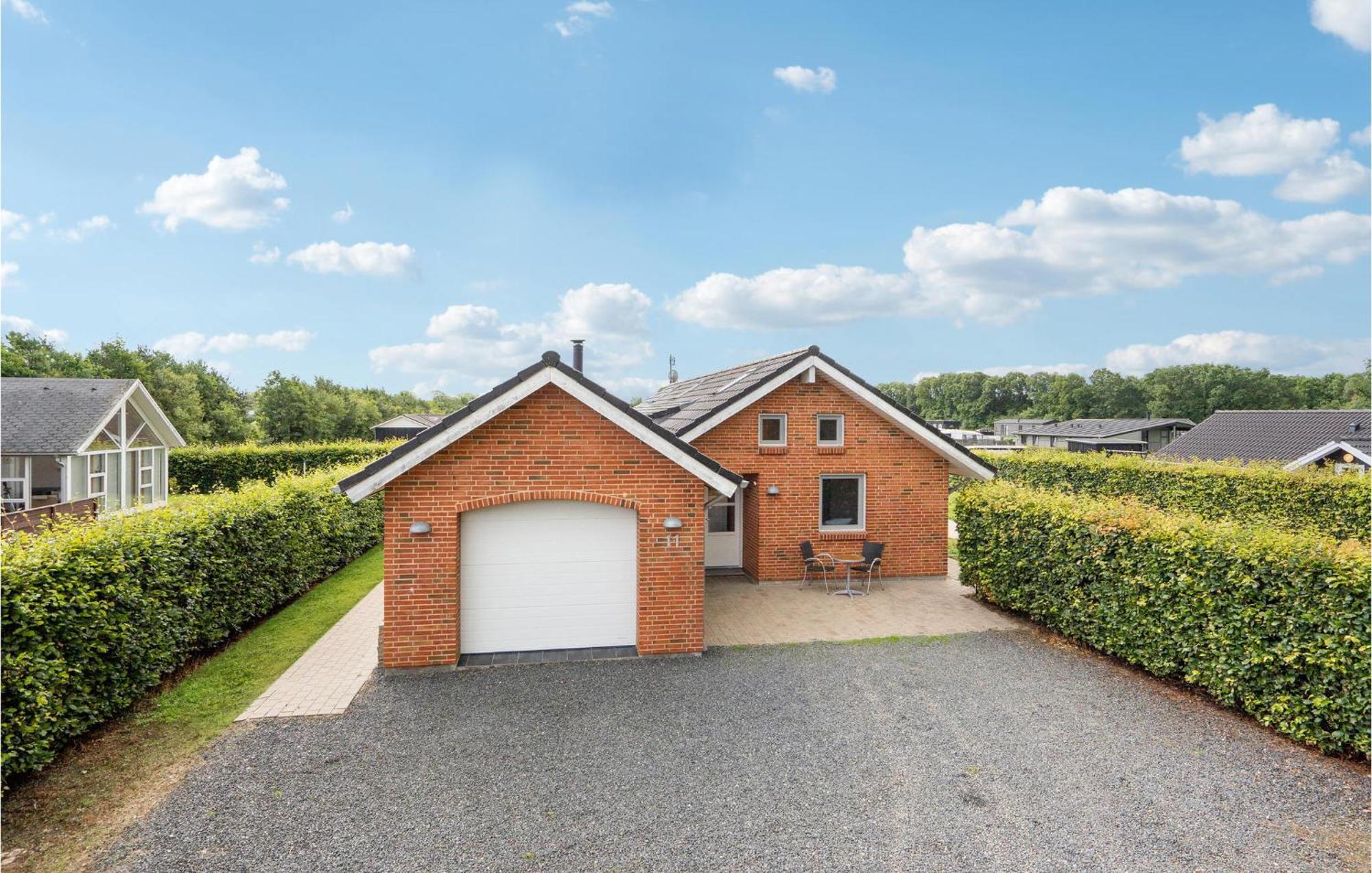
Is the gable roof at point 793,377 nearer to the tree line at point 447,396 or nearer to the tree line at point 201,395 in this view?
the tree line at point 447,396

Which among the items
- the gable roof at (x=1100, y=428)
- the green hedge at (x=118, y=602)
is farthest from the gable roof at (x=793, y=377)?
the gable roof at (x=1100, y=428)

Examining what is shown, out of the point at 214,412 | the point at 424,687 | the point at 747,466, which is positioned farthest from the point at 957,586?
the point at 214,412

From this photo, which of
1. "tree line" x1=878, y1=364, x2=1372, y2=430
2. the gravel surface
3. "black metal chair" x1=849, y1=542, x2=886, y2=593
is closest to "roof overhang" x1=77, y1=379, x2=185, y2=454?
the gravel surface

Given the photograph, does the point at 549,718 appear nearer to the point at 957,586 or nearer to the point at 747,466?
the point at 747,466

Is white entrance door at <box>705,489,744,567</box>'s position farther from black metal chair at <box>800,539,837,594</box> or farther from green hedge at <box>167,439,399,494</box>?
green hedge at <box>167,439,399,494</box>

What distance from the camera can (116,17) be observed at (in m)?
11.5

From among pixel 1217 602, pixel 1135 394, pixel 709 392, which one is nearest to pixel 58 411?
pixel 709 392

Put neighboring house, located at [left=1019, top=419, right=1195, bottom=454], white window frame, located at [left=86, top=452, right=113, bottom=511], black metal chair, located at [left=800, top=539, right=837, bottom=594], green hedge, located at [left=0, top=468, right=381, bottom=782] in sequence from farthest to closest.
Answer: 1. neighboring house, located at [left=1019, top=419, right=1195, bottom=454]
2. white window frame, located at [left=86, top=452, right=113, bottom=511]
3. black metal chair, located at [left=800, top=539, right=837, bottom=594]
4. green hedge, located at [left=0, top=468, right=381, bottom=782]

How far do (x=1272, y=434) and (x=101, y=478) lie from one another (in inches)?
1800

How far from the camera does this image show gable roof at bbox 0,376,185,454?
20.5 m

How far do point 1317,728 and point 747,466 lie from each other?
8.94m

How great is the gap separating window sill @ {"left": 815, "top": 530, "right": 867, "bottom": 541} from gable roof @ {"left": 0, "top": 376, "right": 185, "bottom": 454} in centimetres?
2332

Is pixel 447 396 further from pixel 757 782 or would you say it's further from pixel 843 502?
pixel 757 782

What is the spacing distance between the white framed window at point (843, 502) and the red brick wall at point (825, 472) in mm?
135
